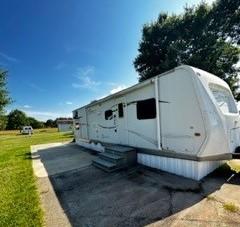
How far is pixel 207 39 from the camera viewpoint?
43.3 ft

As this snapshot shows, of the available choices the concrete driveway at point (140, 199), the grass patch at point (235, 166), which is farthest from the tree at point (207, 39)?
the concrete driveway at point (140, 199)

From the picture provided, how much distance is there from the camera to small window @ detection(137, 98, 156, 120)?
6.02 m

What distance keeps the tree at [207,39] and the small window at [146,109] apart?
8.20 m

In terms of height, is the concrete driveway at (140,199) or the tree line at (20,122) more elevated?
the tree line at (20,122)

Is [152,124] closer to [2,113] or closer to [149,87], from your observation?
[149,87]

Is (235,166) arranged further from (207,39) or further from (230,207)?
(207,39)

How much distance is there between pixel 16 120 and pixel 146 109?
85.6 meters

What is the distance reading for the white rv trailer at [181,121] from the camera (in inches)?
180

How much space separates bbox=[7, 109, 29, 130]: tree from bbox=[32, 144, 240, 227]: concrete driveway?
271 ft

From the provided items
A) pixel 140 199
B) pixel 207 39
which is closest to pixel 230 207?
pixel 140 199

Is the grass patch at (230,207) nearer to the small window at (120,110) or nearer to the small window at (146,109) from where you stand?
the small window at (146,109)

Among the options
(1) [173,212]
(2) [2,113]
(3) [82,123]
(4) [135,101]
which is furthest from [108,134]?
(2) [2,113]

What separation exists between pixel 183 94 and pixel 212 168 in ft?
7.69

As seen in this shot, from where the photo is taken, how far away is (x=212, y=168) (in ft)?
18.0
